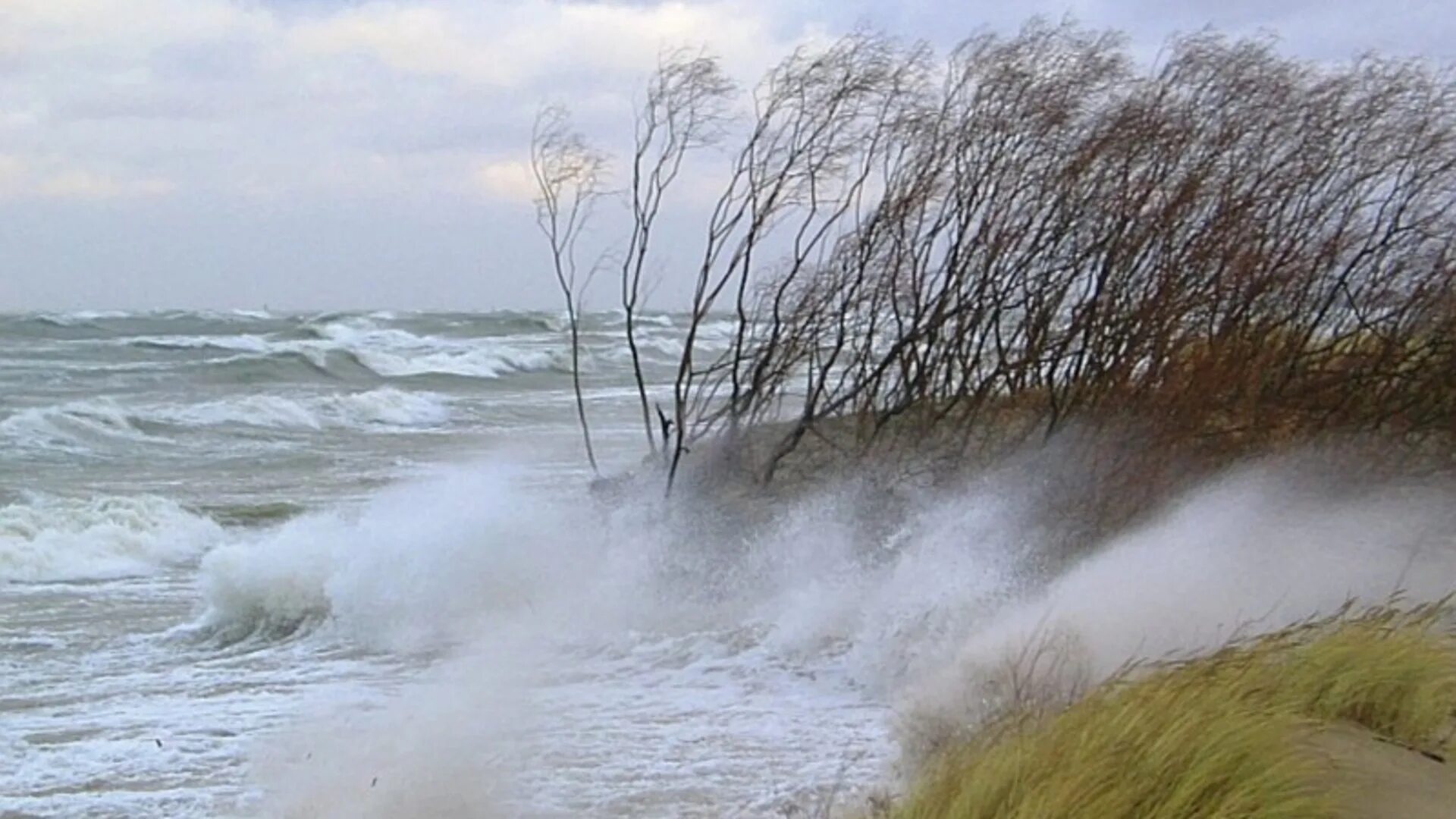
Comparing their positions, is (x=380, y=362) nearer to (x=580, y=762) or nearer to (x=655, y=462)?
(x=655, y=462)

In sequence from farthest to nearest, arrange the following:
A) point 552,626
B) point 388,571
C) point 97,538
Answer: point 97,538, point 388,571, point 552,626

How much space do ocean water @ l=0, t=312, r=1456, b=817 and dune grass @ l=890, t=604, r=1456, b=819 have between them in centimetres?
141

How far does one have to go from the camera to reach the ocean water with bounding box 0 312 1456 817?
336 inches

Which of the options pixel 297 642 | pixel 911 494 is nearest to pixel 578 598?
pixel 297 642

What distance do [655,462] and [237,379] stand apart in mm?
27681

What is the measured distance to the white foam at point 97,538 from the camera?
16.6 metres

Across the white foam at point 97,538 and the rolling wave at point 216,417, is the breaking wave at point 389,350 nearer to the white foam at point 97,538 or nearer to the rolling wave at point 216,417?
the rolling wave at point 216,417

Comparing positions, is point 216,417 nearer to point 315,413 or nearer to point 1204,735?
point 315,413

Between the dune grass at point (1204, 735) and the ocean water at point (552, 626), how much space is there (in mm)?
1406

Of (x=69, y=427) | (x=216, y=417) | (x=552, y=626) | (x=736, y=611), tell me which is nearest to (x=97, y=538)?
(x=552, y=626)

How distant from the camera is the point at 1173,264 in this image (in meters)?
15.1

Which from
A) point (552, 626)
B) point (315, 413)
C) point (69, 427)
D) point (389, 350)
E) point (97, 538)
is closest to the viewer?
point (552, 626)

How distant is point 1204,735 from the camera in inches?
213

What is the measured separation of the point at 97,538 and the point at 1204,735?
48.2ft
